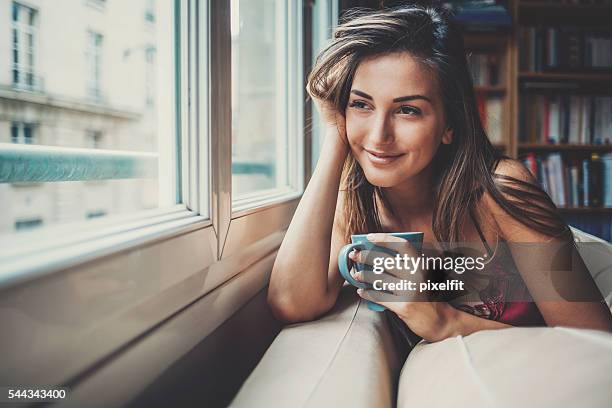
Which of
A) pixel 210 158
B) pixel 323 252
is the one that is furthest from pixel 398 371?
pixel 210 158

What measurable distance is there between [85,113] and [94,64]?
8 cm

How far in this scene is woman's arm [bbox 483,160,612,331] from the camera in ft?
1.94

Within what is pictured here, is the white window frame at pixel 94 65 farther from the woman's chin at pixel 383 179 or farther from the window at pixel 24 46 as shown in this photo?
the woman's chin at pixel 383 179

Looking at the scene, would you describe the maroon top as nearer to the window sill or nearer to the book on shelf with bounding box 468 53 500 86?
the window sill

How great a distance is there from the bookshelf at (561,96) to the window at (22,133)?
1.93 meters

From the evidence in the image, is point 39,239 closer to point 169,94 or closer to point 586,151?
point 169,94

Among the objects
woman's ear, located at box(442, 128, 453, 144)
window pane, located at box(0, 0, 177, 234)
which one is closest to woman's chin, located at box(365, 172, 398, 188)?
woman's ear, located at box(442, 128, 453, 144)

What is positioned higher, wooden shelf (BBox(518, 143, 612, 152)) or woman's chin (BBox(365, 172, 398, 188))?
wooden shelf (BBox(518, 143, 612, 152))

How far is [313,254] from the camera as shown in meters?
0.71

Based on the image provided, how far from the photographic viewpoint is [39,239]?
1.22ft

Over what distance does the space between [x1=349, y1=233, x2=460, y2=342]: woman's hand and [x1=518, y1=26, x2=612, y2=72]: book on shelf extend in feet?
5.91

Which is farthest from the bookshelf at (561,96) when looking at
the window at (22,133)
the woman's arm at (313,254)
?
the window at (22,133)

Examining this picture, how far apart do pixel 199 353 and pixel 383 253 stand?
0.27m

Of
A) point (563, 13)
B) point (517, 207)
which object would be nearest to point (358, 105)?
point (517, 207)
